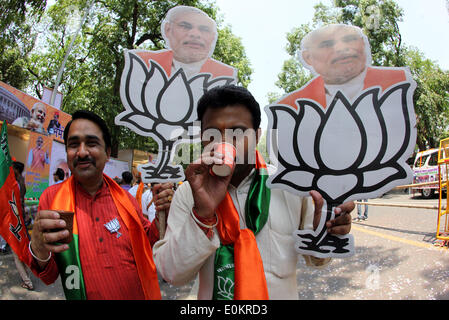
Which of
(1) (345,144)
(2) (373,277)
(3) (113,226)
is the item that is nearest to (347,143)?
(1) (345,144)

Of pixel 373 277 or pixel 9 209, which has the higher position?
pixel 9 209

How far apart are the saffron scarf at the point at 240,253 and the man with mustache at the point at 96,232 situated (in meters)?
0.60

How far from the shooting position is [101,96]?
10.2 meters

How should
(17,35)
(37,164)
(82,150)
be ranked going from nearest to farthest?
1. (82,150)
2. (37,164)
3. (17,35)

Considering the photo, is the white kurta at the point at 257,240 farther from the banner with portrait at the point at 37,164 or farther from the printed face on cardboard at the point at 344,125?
the banner with portrait at the point at 37,164

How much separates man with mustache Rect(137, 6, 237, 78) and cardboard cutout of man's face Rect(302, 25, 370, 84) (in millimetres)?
656

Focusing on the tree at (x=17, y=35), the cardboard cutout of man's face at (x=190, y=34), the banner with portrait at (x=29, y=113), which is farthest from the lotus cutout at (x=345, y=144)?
the tree at (x=17, y=35)

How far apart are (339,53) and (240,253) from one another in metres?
0.93

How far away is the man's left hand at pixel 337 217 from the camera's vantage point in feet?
4.17

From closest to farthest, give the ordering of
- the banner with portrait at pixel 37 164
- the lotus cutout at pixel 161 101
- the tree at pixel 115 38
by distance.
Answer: the lotus cutout at pixel 161 101 < the banner with portrait at pixel 37 164 < the tree at pixel 115 38

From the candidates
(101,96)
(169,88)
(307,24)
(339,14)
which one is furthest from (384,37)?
(169,88)

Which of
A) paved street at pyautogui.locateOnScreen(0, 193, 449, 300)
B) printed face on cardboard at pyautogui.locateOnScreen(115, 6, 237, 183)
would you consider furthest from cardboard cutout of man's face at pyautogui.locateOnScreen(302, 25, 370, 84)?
paved street at pyautogui.locateOnScreen(0, 193, 449, 300)

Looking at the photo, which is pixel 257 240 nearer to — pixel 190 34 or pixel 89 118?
pixel 89 118

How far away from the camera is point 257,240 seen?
121 centimetres
